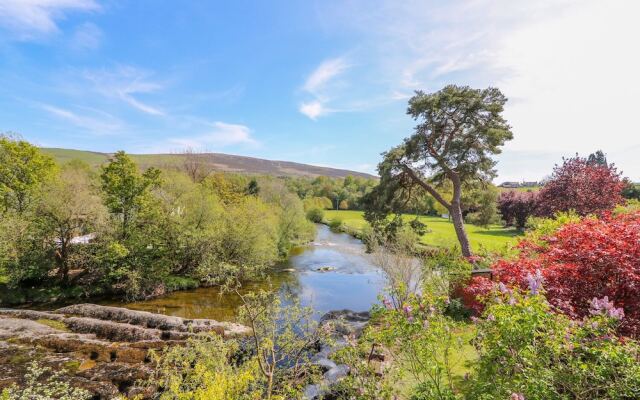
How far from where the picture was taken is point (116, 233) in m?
21.2

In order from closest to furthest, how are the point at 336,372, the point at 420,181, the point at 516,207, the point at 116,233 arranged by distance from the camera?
1. the point at 336,372
2. the point at 420,181
3. the point at 116,233
4. the point at 516,207

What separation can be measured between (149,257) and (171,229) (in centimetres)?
258

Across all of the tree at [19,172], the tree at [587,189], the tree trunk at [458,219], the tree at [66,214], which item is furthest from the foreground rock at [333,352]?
the tree at [19,172]

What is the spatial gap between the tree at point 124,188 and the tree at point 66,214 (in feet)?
3.28

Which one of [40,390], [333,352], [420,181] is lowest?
[40,390]

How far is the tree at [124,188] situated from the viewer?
812 inches

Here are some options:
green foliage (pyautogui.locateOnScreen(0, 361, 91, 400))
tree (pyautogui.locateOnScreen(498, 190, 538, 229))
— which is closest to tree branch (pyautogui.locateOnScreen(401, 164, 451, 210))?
green foliage (pyautogui.locateOnScreen(0, 361, 91, 400))

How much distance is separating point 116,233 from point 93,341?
32.8 feet

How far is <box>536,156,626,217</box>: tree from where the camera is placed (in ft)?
65.4

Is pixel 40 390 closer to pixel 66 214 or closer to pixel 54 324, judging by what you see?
pixel 54 324

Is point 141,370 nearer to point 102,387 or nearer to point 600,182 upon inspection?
point 102,387

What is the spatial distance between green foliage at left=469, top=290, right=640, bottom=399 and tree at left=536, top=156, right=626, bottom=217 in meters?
18.9

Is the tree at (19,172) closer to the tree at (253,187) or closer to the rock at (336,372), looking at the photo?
the rock at (336,372)

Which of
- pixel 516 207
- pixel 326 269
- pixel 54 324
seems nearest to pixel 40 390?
pixel 54 324
